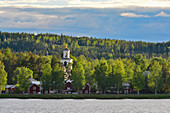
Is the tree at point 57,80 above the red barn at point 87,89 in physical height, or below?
above

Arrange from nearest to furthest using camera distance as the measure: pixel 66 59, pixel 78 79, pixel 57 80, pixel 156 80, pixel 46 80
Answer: pixel 57 80 → pixel 156 80 → pixel 46 80 → pixel 78 79 → pixel 66 59

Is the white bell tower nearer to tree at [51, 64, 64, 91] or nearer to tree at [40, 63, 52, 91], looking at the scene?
tree at [40, 63, 52, 91]

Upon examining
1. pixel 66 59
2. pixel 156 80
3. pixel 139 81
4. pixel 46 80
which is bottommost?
pixel 46 80

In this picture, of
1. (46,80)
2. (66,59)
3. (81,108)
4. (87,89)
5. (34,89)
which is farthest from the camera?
(66,59)

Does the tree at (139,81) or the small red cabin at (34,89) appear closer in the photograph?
the tree at (139,81)

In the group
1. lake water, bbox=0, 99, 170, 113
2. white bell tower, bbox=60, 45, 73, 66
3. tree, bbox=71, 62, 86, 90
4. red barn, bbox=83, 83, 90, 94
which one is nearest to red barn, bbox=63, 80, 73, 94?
red barn, bbox=83, 83, 90, 94

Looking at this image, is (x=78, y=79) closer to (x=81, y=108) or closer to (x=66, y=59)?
(x=66, y=59)

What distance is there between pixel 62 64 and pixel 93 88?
55.7 feet

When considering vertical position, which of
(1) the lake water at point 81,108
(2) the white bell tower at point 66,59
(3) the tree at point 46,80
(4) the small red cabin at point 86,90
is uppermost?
(2) the white bell tower at point 66,59

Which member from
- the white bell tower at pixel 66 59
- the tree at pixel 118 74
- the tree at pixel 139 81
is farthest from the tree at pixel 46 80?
the tree at pixel 139 81

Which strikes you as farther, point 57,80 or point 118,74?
point 118,74

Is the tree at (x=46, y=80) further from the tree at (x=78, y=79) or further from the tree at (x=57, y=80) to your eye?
the tree at (x=78, y=79)

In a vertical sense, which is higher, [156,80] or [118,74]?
[118,74]

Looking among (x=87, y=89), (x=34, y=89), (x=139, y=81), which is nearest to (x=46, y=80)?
(x=34, y=89)
